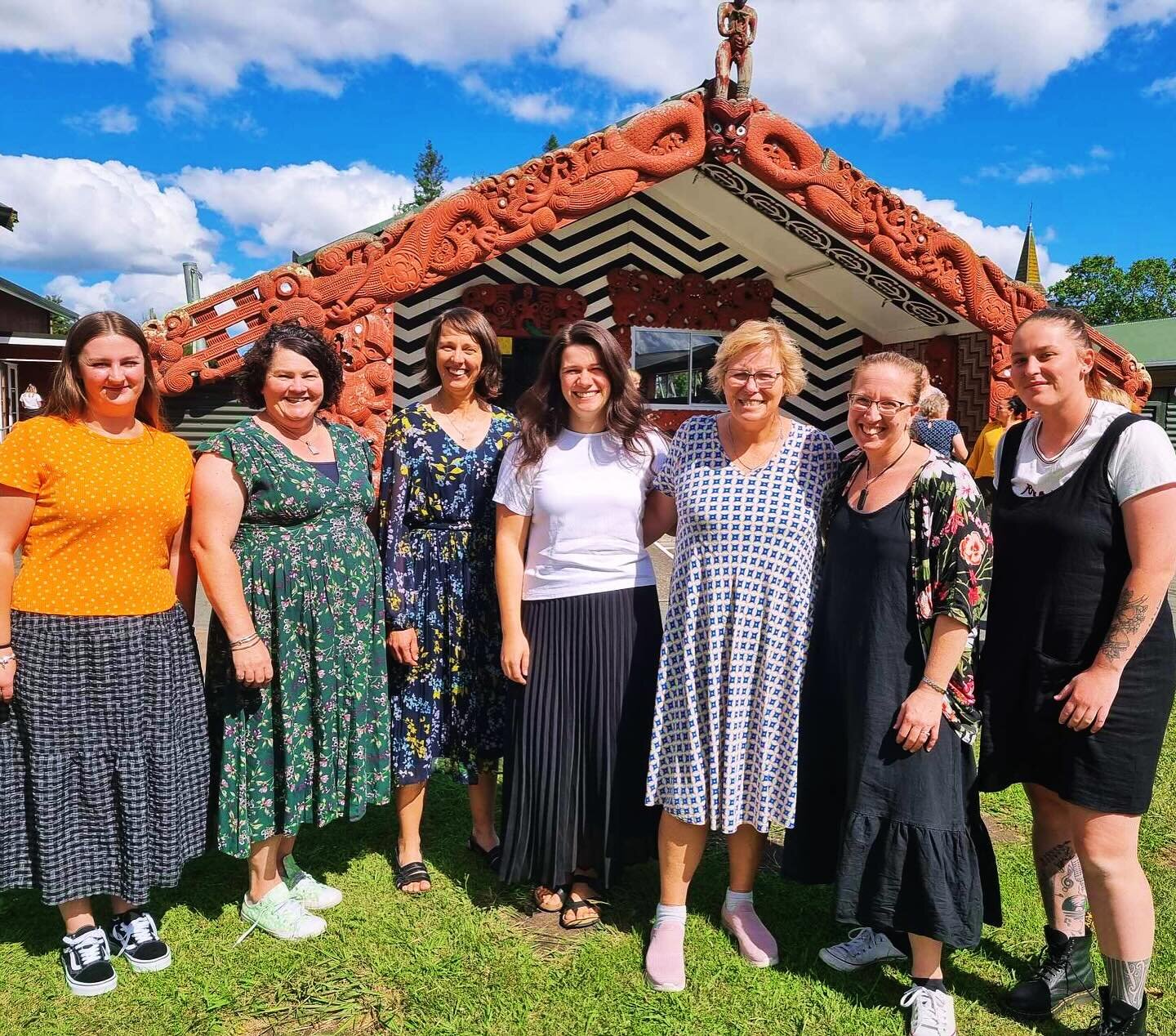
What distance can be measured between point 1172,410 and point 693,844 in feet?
67.6

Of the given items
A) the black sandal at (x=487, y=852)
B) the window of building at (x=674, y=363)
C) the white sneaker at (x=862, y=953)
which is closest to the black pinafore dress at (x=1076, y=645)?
the white sneaker at (x=862, y=953)

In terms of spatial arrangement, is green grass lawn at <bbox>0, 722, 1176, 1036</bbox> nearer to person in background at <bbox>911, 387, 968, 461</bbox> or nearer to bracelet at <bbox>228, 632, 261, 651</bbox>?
bracelet at <bbox>228, 632, 261, 651</bbox>

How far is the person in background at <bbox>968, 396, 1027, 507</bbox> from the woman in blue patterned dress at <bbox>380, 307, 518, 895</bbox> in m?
3.77

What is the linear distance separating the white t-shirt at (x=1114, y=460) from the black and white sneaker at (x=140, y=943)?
→ 302 cm

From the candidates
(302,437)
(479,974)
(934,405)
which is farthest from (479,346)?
(934,405)

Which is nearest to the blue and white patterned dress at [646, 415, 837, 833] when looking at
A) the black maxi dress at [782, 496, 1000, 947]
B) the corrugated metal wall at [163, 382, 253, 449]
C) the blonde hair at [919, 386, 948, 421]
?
the black maxi dress at [782, 496, 1000, 947]

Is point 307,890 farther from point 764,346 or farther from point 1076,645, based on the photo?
point 1076,645

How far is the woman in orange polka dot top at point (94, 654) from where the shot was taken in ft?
8.21

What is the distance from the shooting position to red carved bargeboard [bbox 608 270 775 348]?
8.26 m

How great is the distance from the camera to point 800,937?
2.96 m

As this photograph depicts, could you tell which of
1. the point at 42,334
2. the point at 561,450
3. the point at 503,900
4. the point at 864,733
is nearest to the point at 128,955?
the point at 503,900

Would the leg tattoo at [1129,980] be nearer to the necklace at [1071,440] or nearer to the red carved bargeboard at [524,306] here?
the necklace at [1071,440]

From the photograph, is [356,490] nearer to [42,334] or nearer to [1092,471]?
[1092,471]

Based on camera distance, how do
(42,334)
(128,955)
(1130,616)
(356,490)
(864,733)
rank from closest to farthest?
(1130,616), (864,733), (128,955), (356,490), (42,334)
